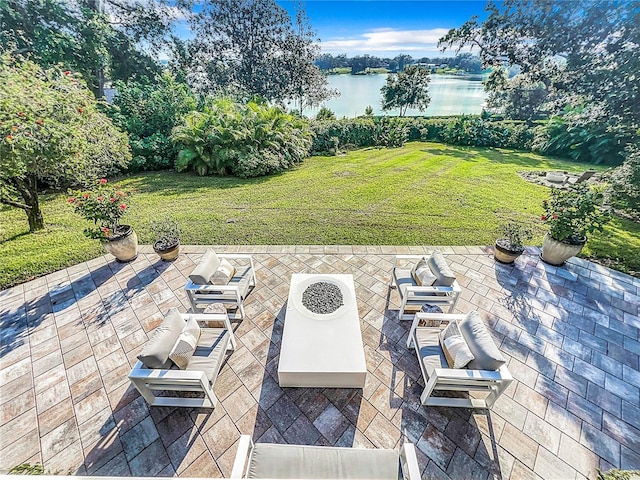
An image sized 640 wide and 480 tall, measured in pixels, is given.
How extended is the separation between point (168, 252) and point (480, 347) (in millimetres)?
5690

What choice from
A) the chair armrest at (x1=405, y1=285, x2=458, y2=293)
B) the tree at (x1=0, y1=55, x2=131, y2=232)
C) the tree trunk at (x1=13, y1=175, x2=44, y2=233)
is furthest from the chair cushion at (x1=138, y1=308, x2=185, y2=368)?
the tree trunk at (x1=13, y1=175, x2=44, y2=233)

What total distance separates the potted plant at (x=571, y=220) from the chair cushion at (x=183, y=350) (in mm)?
6583

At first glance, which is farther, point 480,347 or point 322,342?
point 322,342

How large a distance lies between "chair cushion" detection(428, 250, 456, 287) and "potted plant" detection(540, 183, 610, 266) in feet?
9.52

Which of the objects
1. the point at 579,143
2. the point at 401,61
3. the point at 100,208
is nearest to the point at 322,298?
the point at 100,208

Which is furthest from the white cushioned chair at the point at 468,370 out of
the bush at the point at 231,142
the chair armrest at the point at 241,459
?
the bush at the point at 231,142

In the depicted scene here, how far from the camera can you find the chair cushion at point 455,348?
293 centimetres

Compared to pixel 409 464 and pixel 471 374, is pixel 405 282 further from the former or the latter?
pixel 409 464

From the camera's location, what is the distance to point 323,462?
227 centimetres

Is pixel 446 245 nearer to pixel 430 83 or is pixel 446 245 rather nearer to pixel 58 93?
pixel 58 93

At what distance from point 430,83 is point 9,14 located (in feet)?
111

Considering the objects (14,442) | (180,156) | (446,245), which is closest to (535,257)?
(446,245)

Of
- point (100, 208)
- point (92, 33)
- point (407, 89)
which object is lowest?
point (100, 208)

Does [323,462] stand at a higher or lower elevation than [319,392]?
higher
